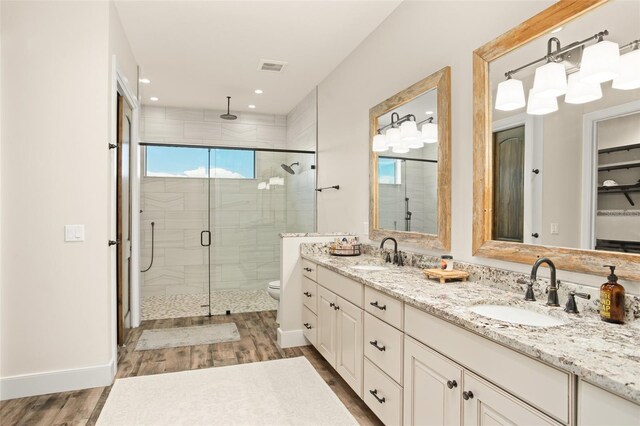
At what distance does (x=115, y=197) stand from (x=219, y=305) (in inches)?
83.3

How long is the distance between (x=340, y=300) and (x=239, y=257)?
8.28 ft

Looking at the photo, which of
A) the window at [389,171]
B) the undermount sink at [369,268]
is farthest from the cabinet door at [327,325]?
the window at [389,171]

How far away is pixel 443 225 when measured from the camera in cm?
241

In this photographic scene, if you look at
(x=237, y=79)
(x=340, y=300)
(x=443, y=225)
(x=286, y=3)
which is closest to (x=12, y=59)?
(x=286, y=3)

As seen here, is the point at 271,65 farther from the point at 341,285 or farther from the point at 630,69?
the point at 630,69

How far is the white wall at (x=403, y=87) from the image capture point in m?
2.14

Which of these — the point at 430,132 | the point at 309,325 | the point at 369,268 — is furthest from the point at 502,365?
the point at 309,325

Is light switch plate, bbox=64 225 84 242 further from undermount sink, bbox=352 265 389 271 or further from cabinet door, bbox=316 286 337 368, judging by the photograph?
undermount sink, bbox=352 265 389 271

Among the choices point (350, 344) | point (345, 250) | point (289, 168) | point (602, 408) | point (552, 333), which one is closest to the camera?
point (602, 408)

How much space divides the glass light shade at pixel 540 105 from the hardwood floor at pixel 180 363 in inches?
73.8

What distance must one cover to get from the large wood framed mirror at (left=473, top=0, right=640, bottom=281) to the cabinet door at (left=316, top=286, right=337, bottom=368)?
111 cm

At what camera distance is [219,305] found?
15.4 feet

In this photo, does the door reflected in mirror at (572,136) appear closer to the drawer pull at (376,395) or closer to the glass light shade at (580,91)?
the glass light shade at (580,91)

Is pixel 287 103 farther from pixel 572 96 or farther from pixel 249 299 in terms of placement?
pixel 572 96
